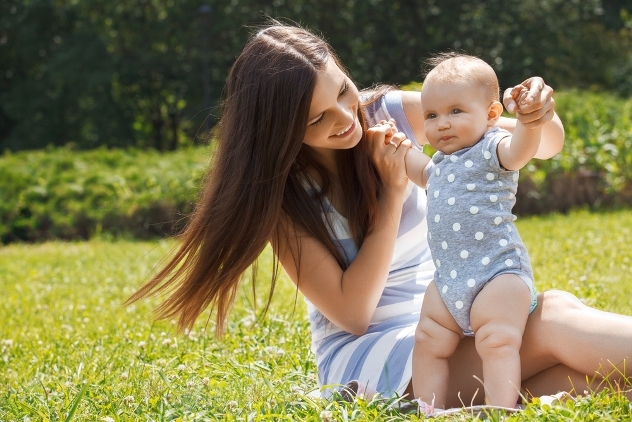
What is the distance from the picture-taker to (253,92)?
8.94 feet

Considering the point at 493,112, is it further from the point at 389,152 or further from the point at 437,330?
the point at 437,330

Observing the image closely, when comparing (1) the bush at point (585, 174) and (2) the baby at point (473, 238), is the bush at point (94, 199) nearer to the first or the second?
(1) the bush at point (585, 174)

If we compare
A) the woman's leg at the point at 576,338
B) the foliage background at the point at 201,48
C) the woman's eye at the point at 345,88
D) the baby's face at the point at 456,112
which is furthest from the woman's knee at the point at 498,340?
the foliage background at the point at 201,48

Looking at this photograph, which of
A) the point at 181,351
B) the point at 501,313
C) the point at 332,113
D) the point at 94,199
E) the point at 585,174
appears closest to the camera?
the point at 501,313

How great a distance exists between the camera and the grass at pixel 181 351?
250 cm

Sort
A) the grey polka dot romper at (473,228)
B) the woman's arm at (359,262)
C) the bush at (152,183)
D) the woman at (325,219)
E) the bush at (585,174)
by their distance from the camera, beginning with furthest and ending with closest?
the bush at (152,183) → the bush at (585,174) → the woman's arm at (359,262) → the woman at (325,219) → the grey polka dot romper at (473,228)

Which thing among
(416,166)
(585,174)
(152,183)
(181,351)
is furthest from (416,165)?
(152,183)

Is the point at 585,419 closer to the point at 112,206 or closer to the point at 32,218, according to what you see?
the point at 112,206

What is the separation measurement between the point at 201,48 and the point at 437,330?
65.5 ft

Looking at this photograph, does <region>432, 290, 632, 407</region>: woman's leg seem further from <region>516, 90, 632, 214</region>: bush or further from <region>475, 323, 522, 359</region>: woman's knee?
<region>516, 90, 632, 214</region>: bush

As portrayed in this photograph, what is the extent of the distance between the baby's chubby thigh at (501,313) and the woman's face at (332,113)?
27.7 inches

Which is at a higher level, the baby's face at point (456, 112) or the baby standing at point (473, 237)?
the baby's face at point (456, 112)

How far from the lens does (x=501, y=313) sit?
236 cm

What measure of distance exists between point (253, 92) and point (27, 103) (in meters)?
24.2
